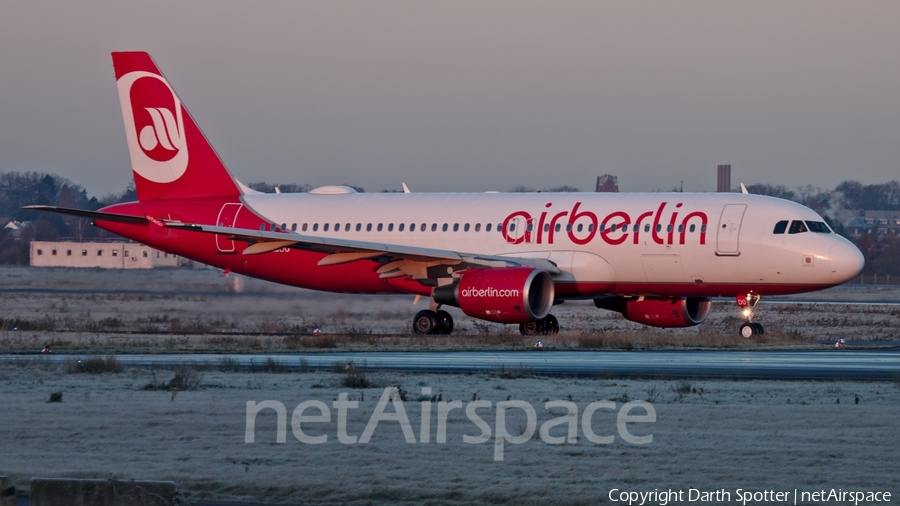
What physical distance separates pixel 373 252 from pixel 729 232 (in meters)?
8.37

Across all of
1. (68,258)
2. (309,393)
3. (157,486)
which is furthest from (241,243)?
(68,258)

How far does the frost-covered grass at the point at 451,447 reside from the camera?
9.96 m

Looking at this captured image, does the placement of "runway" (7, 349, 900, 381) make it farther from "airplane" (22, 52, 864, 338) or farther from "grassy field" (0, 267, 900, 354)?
"airplane" (22, 52, 864, 338)

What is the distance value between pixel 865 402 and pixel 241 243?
21438 millimetres

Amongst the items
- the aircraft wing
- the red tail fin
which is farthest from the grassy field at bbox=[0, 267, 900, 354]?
the red tail fin

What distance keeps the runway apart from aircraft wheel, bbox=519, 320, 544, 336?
6646 mm

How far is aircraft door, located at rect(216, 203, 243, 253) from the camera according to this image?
33.1 meters

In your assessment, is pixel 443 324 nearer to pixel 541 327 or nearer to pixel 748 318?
pixel 541 327

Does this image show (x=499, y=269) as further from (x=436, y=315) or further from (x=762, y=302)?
(x=762, y=302)

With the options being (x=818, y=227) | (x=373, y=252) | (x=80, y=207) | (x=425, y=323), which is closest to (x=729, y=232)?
(x=818, y=227)

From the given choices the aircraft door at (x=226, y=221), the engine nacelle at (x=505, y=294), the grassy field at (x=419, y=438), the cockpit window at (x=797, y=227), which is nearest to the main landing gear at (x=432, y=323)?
the engine nacelle at (x=505, y=294)

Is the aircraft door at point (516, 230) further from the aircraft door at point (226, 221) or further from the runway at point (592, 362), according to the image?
the aircraft door at point (226, 221)

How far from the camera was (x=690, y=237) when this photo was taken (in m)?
28.3

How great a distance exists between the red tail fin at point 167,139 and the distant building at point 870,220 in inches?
3578
